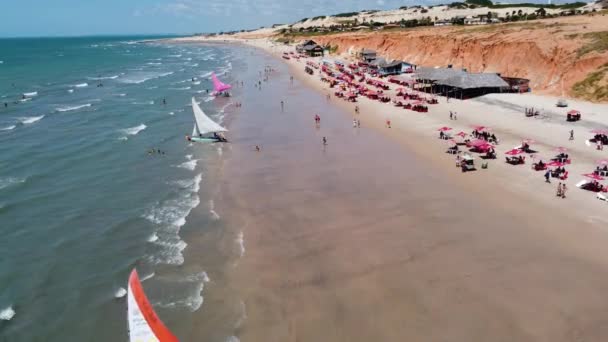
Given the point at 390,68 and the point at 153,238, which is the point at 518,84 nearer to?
the point at 390,68

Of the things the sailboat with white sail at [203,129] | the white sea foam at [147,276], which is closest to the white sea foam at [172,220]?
the white sea foam at [147,276]

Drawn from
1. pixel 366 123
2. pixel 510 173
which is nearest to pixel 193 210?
pixel 510 173

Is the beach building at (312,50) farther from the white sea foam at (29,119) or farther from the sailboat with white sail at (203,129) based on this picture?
the sailboat with white sail at (203,129)

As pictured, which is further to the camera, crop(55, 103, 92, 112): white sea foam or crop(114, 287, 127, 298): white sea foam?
crop(55, 103, 92, 112): white sea foam

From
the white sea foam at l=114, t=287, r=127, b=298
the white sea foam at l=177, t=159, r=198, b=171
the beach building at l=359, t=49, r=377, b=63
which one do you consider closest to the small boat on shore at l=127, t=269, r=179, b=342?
the white sea foam at l=114, t=287, r=127, b=298

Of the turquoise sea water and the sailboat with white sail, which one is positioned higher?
the sailboat with white sail

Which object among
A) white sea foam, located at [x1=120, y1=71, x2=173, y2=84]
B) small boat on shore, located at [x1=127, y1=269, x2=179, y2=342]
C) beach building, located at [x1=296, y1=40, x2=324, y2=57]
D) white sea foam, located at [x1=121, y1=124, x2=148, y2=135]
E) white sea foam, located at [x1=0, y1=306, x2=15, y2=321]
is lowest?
white sea foam, located at [x1=0, y1=306, x2=15, y2=321]

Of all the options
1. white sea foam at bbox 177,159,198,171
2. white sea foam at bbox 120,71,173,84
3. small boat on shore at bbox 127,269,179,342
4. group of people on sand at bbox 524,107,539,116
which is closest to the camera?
small boat on shore at bbox 127,269,179,342

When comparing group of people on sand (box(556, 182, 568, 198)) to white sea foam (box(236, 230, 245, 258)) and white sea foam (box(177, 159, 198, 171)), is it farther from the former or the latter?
white sea foam (box(177, 159, 198, 171))
